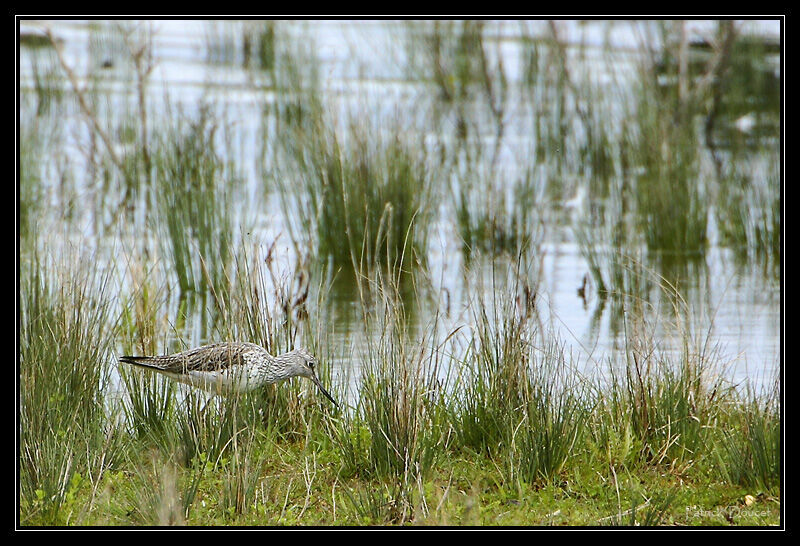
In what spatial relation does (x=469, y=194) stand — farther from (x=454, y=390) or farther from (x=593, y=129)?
(x=454, y=390)

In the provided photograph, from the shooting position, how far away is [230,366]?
14.8 ft

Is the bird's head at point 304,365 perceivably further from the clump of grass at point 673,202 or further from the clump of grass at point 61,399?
the clump of grass at point 673,202

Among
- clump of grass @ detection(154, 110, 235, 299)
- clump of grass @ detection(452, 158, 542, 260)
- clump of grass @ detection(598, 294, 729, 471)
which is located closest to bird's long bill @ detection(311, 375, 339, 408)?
clump of grass @ detection(598, 294, 729, 471)

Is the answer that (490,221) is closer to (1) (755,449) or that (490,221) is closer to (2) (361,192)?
(2) (361,192)

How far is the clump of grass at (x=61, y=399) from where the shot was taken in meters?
4.11

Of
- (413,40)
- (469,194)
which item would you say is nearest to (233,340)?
(469,194)

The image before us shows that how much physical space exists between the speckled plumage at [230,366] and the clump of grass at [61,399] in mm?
221

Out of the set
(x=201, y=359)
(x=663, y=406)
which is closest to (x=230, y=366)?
(x=201, y=359)

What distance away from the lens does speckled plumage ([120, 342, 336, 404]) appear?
4.65m

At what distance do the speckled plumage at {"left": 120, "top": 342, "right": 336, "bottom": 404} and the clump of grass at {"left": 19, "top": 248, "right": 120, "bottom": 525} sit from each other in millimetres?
221

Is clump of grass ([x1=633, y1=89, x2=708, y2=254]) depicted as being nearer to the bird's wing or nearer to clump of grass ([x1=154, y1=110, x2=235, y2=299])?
clump of grass ([x1=154, y1=110, x2=235, y2=299])

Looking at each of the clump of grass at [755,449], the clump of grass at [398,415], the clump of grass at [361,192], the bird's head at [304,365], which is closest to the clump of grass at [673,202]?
the clump of grass at [361,192]
